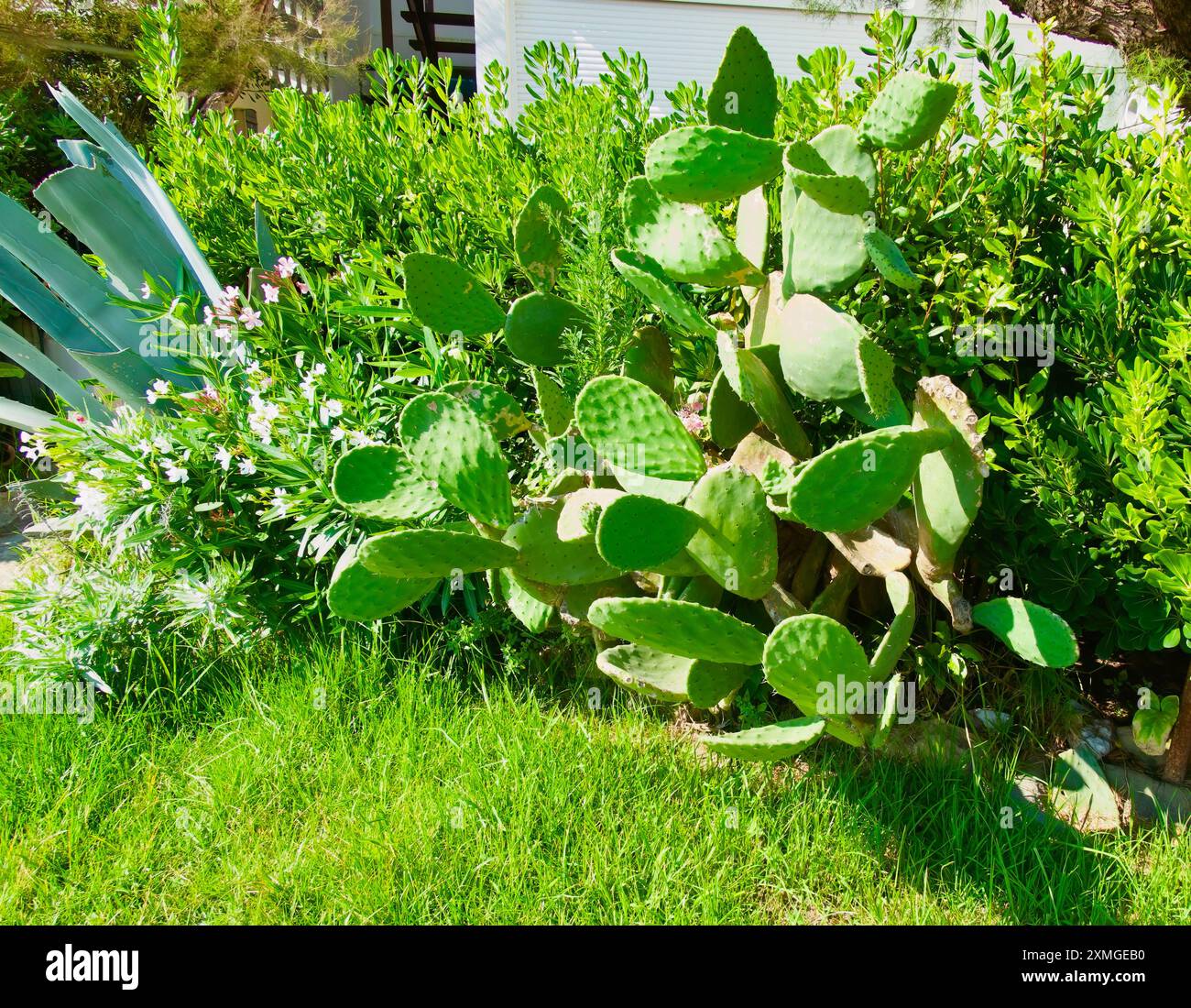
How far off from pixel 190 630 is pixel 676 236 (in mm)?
2116

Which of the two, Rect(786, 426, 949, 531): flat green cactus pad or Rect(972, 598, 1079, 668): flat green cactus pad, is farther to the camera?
Rect(972, 598, 1079, 668): flat green cactus pad

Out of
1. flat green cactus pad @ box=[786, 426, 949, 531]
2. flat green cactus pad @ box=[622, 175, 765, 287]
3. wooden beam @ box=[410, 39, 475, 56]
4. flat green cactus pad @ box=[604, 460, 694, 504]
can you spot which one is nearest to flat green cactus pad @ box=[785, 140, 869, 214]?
flat green cactus pad @ box=[622, 175, 765, 287]

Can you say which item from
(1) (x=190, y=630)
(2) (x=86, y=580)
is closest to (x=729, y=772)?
(1) (x=190, y=630)

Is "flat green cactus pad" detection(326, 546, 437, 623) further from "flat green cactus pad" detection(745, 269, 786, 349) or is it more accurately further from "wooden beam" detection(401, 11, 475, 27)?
"wooden beam" detection(401, 11, 475, 27)

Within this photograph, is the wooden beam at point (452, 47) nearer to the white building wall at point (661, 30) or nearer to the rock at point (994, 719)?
the white building wall at point (661, 30)

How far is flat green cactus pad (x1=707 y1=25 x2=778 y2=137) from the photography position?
2383 millimetres

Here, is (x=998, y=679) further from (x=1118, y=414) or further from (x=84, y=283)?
(x=84, y=283)

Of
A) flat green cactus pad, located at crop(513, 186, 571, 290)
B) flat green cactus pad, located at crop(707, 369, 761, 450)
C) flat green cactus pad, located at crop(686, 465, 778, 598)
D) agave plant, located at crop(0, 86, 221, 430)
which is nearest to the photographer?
flat green cactus pad, located at crop(686, 465, 778, 598)

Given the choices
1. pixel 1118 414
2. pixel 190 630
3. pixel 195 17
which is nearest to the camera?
pixel 1118 414

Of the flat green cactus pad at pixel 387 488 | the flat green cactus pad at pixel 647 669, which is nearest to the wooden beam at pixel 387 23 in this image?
the flat green cactus pad at pixel 387 488

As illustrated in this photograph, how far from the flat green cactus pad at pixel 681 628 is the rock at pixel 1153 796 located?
1.15m

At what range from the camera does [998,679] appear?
2617 millimetres

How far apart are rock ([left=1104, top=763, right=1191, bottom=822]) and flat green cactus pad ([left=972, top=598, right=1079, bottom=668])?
651mm

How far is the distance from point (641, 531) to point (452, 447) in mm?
552
